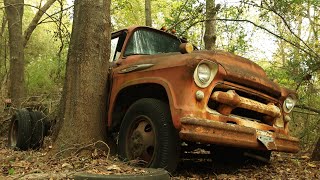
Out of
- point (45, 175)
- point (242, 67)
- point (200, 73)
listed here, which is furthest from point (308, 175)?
point (45, 175)

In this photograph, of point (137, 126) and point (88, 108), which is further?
point (88, 108)

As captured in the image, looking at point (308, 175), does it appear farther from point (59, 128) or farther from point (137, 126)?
point (59, 128)

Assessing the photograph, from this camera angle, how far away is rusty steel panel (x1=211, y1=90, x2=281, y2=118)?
13.0ft

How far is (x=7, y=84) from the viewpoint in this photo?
34.3 ft

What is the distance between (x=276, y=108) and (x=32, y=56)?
16132 mm

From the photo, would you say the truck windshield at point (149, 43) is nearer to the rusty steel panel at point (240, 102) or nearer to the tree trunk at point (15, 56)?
the rusty steel panel at point (240, 102)

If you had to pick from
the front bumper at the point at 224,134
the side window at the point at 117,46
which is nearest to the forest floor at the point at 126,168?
the front bumper at the point at 224,134

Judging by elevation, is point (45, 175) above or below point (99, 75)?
below

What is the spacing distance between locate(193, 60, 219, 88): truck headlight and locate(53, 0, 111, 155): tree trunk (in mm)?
1515

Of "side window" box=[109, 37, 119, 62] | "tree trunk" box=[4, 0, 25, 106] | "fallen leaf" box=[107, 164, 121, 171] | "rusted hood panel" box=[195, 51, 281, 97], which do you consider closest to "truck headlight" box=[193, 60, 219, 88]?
"rusted hood panel" box=[195, 51, 281, 97]

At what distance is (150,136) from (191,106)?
66 cm

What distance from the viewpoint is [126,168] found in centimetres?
366

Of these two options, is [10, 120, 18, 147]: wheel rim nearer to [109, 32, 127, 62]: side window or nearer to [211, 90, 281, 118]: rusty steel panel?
[109, 32, 127, 62]: side window

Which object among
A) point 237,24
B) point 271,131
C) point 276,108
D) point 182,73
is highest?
point 237,24
